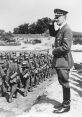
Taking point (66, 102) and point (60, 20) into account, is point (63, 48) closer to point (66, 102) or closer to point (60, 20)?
point (60, 20)

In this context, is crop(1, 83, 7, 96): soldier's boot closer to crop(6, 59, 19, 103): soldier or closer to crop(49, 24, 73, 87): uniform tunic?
crop(6, 59, 19, 103): soldier

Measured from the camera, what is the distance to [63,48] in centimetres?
646

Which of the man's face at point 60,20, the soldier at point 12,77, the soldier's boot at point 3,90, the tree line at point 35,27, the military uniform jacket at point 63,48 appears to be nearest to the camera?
the military uniform jacket at point 63,48

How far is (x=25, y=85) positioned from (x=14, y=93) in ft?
3.42

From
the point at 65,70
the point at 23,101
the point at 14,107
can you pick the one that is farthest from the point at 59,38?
the point at 23,101

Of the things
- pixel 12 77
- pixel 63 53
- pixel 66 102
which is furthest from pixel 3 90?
pixel 63 53

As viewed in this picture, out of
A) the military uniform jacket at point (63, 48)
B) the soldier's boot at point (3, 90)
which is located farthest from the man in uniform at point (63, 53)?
the soldier's boot at point (3, 90)

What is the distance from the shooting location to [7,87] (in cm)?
1100

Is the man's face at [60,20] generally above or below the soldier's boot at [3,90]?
above

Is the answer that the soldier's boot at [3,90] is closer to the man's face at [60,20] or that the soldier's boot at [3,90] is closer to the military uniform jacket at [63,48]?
the military uniform jacket at [63,48]

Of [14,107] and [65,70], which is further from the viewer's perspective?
[14,107]

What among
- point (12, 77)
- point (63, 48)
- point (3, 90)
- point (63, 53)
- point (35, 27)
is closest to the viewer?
point (63, 48)

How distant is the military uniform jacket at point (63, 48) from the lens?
21.3 ft

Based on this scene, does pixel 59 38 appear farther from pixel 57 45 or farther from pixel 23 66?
pixel 23 66
